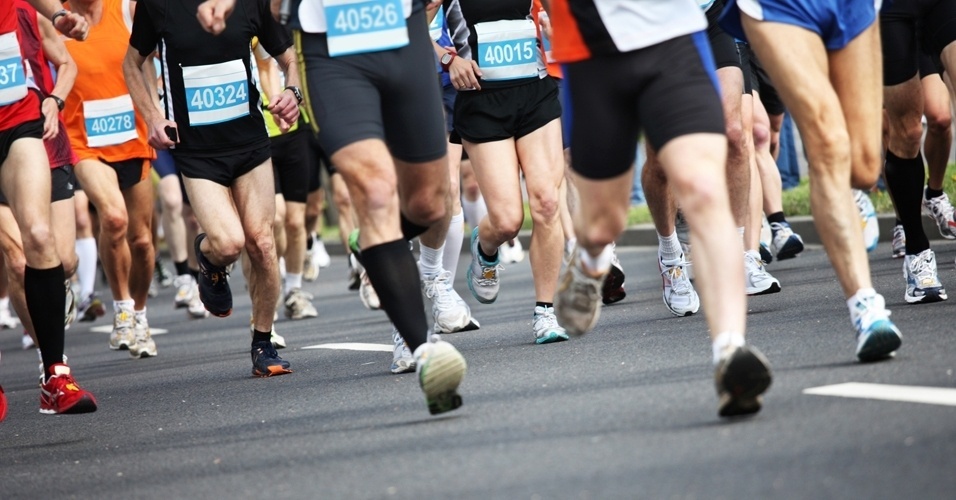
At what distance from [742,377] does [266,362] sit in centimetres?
390

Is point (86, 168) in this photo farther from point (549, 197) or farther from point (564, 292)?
point (564, 292)

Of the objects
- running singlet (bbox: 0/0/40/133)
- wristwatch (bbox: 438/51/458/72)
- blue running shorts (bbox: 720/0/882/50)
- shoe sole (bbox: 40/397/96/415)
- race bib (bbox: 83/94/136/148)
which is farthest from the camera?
race bib (bbox: 83/94/136/148)

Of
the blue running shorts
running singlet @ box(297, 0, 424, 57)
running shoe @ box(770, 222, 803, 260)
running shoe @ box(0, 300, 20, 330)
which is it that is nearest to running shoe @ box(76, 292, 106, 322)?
running shoe @ box(0, 300, 20, 330)

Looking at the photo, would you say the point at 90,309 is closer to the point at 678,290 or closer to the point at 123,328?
the point at 123,328

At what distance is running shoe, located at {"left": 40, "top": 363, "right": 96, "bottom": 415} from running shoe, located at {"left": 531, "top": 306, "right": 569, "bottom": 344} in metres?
2.08

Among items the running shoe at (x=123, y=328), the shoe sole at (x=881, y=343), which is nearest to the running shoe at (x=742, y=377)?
the shoe sole at (x=881, y=343)

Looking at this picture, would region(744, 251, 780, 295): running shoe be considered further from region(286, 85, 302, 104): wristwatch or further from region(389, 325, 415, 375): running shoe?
region(286, 85, 302, 104): wristwatch

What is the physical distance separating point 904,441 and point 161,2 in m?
4.96

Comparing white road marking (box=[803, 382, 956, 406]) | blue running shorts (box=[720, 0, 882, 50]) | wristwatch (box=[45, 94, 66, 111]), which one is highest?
blue running shorts (box=[720, 0, 882, 50])

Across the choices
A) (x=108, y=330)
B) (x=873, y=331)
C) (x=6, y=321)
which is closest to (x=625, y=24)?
(x=873, y=331)

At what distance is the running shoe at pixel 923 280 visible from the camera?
264 inches

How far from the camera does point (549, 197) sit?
766 centimetres

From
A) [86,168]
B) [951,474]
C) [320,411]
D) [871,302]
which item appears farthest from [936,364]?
[86,168]

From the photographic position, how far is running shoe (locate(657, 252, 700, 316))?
778cm
